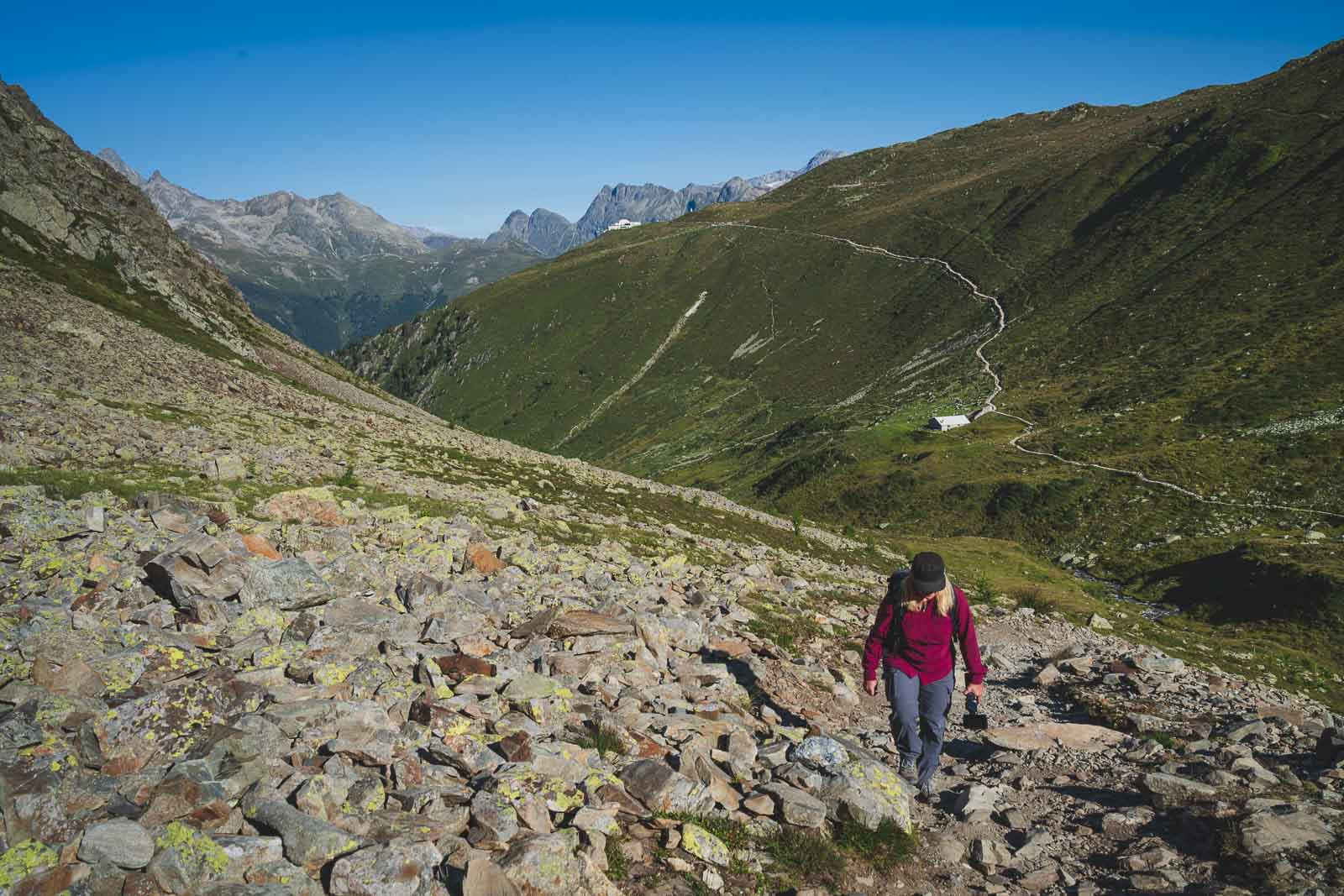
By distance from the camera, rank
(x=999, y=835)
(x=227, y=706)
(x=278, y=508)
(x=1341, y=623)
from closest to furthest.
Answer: (x=227, y=706)
(x=999, y=835)
(x=278, y=508)
(x=1341, y=623)

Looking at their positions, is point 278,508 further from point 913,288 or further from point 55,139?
point 913,288

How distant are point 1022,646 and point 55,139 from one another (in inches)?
4163

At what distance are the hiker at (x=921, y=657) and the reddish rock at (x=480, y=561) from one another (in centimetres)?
891

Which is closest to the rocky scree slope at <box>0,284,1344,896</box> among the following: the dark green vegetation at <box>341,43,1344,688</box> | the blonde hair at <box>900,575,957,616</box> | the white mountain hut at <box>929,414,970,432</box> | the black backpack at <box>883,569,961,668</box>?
the black backpack at <box>883,569,961,668</box>

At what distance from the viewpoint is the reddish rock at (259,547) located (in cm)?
1318

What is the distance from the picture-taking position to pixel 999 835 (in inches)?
391

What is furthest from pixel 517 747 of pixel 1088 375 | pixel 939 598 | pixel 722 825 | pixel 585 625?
pixel 1088 375

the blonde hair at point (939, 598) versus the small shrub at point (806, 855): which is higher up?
the blonde hair at point (939, 598)

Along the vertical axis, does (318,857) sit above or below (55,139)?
below

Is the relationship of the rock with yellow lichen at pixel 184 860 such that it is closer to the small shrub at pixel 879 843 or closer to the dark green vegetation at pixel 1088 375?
the small shrub at pixel 879 843

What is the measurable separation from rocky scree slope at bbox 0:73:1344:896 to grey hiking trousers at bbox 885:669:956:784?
72 cm

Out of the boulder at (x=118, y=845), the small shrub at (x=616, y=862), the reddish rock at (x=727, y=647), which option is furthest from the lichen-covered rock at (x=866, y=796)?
the boulder at (x=118, y=845)

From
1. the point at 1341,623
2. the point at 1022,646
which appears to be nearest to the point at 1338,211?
the point at 1341,623

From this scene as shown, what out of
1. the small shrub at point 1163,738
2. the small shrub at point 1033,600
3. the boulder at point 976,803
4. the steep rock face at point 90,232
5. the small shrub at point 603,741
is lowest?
the small shrub at point 1033,600
